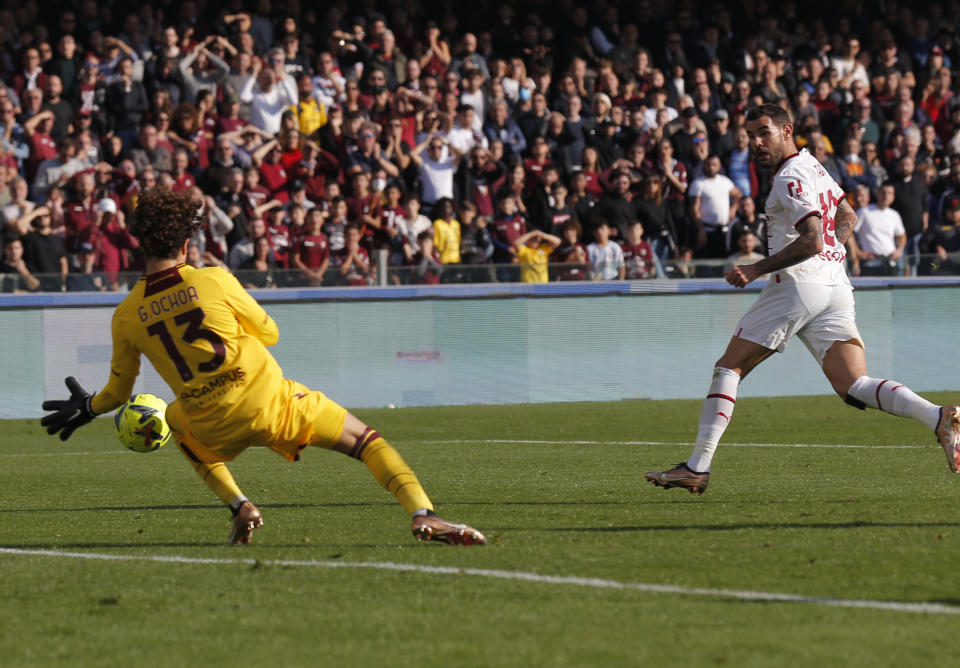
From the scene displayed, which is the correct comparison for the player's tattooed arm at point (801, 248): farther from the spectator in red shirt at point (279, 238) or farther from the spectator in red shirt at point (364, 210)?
the spectator in red shirt at point (364, 210)

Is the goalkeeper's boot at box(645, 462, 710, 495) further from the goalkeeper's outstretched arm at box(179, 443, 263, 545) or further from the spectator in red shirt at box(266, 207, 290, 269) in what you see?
the spectator in red shirt at box(266, 207, 290, 269)

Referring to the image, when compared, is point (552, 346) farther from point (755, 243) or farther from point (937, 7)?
point (937, 7)

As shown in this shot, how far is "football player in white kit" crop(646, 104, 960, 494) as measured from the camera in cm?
812

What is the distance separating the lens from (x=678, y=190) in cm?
1977

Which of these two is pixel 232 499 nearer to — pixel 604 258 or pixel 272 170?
pixel 272 170

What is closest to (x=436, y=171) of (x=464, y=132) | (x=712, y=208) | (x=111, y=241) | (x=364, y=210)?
(x=464, y=132)

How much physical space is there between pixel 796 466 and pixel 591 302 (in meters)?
8.22

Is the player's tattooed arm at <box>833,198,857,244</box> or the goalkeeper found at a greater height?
the player's tattooed arm at <box>833,198,857,244</box>

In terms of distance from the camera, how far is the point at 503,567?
6195 millimetres

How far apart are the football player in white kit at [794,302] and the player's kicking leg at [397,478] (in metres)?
1.91

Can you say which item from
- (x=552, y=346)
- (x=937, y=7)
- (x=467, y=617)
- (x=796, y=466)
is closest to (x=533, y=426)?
(x=552, y=346)

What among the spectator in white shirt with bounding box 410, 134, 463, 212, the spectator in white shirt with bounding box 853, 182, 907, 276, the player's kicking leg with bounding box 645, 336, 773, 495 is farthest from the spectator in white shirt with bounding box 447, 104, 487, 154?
the player's kicking leg with bounding box 645, 336, 773, 495

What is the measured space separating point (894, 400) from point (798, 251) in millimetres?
970

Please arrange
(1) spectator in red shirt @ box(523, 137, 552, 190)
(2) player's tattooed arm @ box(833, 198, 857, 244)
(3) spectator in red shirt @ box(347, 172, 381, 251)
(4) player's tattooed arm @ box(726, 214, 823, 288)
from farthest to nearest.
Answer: (1) spectator in red shirt @ box(523, 137, 552, 190), (3) spectator in red shirt @ box(347, 172, 381, 251), (2) player's tattooed arm @ box(833, 198, 857, 244), (4) player's tattooed arm @ box(726, 214, 823, 288)
